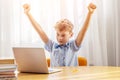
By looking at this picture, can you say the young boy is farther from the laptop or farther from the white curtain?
the laptop

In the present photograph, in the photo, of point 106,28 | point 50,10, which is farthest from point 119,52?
point 50,10

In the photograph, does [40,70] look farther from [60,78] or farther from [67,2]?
[67,2]

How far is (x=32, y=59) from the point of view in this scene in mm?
1679

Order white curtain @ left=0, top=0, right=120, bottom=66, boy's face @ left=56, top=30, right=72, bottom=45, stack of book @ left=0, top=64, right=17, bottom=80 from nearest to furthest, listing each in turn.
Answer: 1. stack of book @ left=0, top=64, right=17, bottom=80
2. boy's face @ left=56, top=30, right=72, bottom=45
3. white curtain @ left=0, top=0, right=120, bottom=66

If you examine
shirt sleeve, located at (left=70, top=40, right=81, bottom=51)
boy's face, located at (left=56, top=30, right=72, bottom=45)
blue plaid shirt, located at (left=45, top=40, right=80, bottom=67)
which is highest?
boy's face, located at (left=56, top=30, right=72, bottom=45)

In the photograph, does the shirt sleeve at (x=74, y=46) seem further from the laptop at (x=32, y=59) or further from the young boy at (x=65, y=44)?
the laptop at (x=32, y=59)

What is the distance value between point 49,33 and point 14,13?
524mm

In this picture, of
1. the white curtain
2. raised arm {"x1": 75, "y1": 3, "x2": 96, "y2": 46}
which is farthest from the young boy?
the white curtain

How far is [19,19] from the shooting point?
3037 mm

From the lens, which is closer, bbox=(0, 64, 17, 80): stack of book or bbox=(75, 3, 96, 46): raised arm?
bbox=(0, 64, 17, 80): stack of book

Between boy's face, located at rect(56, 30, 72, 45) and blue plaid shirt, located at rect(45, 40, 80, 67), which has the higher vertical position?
boy's face, located at rect(56, 30, 72, 45)

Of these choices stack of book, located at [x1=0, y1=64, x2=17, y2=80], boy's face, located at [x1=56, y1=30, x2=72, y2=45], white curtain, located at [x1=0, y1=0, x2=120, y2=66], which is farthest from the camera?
white curtain, located at [x1=0, y1=0, x2=120, y2=66]

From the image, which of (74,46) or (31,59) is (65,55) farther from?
(31,59)

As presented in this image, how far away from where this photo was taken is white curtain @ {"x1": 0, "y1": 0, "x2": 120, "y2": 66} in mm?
2791
